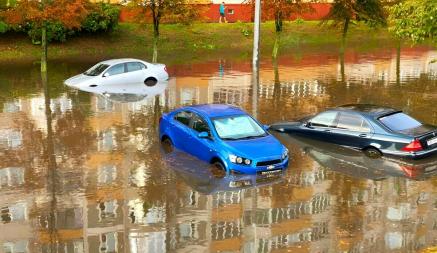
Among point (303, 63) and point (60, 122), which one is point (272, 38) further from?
point (60, 122)

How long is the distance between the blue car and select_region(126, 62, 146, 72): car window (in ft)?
37.4

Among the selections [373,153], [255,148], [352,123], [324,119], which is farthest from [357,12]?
[255,148]

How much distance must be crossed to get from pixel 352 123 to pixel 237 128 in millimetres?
3390

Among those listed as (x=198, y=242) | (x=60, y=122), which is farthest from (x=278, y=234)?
(x=60, y=122)

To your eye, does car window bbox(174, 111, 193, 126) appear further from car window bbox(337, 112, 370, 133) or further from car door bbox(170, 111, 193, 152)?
car window bbox(337, 112, 370, 133)

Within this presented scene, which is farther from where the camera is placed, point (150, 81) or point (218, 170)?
point (150, 81)

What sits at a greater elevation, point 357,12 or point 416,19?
point 357,12

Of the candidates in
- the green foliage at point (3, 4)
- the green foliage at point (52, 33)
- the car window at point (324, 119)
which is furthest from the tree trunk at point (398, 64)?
the green foliage at point (3, 4)

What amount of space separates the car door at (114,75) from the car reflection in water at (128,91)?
19 cm

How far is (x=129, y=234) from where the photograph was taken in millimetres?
10242

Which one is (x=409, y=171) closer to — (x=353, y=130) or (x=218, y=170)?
(x=353, y=130)

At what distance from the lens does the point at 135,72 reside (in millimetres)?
26719

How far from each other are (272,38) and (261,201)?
35.0 meters

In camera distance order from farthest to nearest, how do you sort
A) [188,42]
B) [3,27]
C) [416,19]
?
[188,42] → [3,27] → [416,19]
